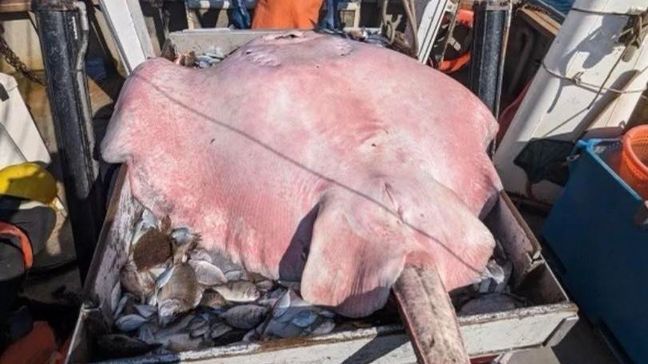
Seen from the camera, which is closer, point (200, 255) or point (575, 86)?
point (200, 255)

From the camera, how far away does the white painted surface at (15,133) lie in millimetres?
3590

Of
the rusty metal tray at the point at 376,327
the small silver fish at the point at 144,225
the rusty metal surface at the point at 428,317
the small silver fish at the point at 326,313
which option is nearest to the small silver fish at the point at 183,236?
the small silver fish at the point at 144,225

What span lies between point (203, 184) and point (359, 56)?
1.01 metres

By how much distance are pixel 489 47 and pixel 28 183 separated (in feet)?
10.8

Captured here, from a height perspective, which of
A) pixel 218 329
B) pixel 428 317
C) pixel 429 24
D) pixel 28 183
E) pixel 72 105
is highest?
pixel 429 24

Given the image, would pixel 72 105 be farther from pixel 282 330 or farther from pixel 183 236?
pixel 282 330

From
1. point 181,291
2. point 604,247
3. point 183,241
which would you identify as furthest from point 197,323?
point 604,247

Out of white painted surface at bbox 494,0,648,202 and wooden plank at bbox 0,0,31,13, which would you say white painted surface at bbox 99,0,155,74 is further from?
white painted surface at bbox 494,0,648,202

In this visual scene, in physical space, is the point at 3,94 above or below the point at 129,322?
above

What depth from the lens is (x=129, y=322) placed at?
74.4 inches

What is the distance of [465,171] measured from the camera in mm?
2137

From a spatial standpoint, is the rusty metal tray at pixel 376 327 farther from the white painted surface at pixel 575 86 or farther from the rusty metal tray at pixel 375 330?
the white painted surface at pixel 575 86

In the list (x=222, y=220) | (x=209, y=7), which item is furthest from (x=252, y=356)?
(x=209, y=7)

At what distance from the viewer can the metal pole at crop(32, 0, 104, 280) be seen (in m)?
2.34
